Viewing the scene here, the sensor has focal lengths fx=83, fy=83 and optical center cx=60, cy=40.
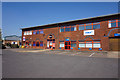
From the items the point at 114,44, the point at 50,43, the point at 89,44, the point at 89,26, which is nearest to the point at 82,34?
the point at 89,26

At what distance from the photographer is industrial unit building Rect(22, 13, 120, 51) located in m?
17.5

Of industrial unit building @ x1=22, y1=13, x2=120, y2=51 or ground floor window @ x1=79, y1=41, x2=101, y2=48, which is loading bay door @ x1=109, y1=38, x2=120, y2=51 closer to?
industrial unit building @ x1=22, y1=13, x2=120, y2=51

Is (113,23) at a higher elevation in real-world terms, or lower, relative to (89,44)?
higher

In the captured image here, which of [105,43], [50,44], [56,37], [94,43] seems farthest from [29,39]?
[105,43]

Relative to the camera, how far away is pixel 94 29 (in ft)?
63.1

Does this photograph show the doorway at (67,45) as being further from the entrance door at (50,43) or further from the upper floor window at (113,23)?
the upper floor window at (113,23)

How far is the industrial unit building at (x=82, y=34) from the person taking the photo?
687 inches

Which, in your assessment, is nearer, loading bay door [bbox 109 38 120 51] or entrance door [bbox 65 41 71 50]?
loading bay door [bbox 109 38 120 51]

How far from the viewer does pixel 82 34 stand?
20.5m

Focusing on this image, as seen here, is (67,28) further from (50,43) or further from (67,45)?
(50,43)

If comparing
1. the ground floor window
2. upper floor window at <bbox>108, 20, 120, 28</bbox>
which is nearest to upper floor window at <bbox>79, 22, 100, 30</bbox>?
upper floor window at <bbox>108, 20, 120, 28</bbox>

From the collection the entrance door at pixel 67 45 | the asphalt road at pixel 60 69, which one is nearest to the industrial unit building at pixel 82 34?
the entrance door at pixel 67 45

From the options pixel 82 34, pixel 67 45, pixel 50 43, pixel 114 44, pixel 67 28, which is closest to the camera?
pixel 114 44

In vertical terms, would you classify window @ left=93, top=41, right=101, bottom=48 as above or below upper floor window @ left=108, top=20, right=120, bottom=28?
below
